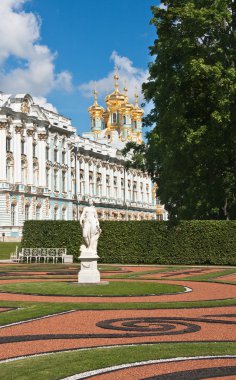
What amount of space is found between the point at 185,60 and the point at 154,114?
892 centimetres

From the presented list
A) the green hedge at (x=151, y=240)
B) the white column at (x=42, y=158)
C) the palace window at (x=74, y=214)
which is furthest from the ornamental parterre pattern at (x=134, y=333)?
the palace window at (x=74, y=214)

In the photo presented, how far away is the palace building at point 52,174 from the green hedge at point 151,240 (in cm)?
1177

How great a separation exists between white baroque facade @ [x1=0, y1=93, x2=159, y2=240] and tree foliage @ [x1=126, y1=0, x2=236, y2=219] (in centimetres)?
3646

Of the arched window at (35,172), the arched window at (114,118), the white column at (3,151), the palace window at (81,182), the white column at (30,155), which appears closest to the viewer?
the white column at (3,151)

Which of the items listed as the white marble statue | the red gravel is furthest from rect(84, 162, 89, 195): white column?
the red gravel

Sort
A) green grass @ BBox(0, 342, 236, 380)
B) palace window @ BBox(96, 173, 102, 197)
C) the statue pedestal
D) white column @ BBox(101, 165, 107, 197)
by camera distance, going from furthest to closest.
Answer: white column @ BBox(101, 165, 107, 197), palace window @ BBox(96, 173, 102, 197), the statue pedestal, green grass @ BBox(0, 342, 236, 380)

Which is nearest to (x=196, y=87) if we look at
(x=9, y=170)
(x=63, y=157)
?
(x=9, y=170)

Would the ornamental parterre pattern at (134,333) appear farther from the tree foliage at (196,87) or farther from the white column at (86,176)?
the white column at (86,176)

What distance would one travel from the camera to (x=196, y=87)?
1180 inches

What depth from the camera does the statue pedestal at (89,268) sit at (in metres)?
21.2

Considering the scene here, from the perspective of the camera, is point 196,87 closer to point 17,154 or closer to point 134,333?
point 134,333

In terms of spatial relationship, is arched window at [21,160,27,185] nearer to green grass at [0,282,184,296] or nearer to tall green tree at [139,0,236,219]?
tall green tree at [139,0,236,219]

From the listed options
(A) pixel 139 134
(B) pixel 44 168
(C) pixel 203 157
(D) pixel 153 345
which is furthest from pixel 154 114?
(A) pixel 139 134

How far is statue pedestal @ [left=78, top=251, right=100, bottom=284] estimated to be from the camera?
2123cm
